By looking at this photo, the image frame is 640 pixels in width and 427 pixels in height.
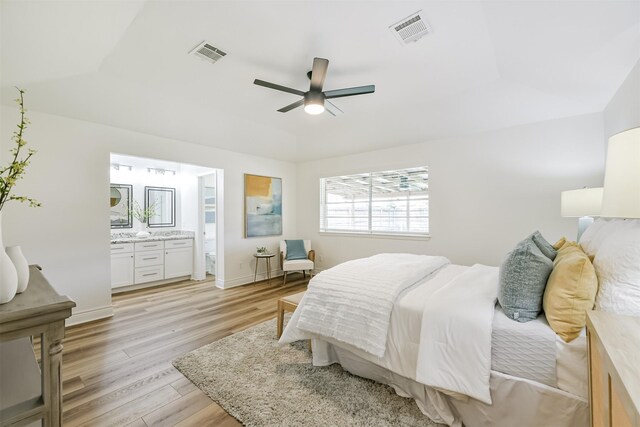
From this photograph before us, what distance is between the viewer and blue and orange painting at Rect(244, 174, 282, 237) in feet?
16.6

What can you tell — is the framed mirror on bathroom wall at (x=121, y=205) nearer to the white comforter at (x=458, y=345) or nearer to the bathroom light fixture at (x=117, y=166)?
the bathroom light fixture at (x=117, y=166)

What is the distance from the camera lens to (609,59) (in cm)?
221

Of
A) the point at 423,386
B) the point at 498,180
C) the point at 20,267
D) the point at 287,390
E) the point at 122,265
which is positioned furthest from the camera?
the point at 122,265

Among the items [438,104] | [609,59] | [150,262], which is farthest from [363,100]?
[150,262]

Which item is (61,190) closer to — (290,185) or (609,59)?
(290,185)

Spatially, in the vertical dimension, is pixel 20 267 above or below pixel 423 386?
above

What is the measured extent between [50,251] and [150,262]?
1779 mm

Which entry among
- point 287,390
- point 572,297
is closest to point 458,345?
point 572,297

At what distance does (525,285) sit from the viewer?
5.16 ft

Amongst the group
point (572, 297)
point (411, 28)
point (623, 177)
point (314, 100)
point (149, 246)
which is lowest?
point (149, 246)

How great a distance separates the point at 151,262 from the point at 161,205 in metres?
1.33

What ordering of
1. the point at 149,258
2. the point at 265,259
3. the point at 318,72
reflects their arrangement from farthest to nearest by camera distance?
the point at 265,259
the point at 149,258
the point at 318,72

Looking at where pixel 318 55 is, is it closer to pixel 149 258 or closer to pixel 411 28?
pixel 411 28

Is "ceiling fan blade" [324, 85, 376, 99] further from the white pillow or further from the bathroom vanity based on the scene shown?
the bathroom vanity
